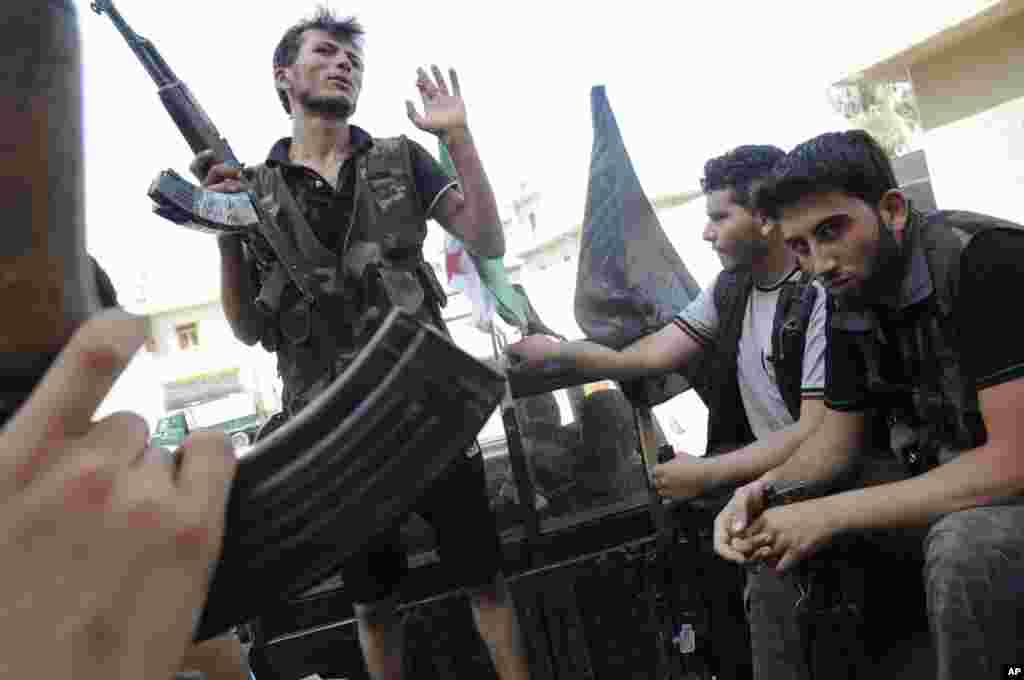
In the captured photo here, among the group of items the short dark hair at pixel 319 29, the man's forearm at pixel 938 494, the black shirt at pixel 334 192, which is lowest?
the man's forearm at pixel 938 494

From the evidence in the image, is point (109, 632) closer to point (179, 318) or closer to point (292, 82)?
point (292, 82)

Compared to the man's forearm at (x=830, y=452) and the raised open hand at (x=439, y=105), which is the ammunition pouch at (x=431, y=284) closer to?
the raised open hand at (x=439, y=105)

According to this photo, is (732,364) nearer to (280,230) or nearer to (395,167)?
(395,167)

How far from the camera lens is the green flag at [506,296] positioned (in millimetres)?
→ 2650

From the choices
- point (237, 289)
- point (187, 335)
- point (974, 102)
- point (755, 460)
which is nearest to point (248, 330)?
point (237, 289)

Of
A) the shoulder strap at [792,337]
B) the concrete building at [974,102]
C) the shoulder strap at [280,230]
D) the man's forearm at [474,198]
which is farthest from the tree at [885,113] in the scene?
the shoulder strap at [280,230]

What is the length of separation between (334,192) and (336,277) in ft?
0.81

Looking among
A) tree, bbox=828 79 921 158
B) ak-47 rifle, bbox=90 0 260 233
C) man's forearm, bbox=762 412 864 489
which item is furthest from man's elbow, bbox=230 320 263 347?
tree, bbox=828 79 921 158

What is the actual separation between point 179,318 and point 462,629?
104 feet

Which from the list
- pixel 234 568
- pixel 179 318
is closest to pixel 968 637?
pixel 234 568

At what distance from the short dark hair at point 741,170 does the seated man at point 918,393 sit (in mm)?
538

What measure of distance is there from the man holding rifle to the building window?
3063 centimetres

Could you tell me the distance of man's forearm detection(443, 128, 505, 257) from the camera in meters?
2.06

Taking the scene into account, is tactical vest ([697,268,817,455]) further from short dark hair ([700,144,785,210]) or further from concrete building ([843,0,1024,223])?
concrete building ([843,0,1024,223])
